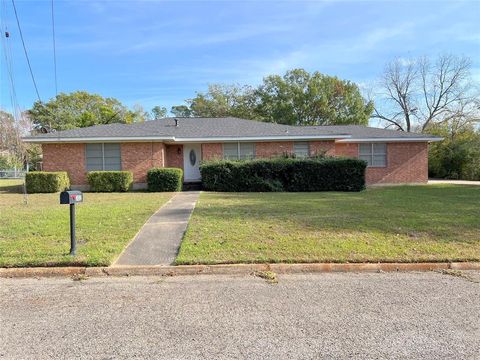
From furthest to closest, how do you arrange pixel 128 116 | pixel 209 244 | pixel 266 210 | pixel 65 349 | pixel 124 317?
pixel 128 116 → pixel 266 210 → pixel 209 244 → pixel 124 317 → pixel 65 349

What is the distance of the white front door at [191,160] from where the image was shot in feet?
65.3

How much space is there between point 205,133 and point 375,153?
9999mm

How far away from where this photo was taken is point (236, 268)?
5.35 meters

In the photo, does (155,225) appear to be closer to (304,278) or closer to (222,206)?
(222,206)

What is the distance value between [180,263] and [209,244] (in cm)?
95

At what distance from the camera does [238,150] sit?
19.5 metres

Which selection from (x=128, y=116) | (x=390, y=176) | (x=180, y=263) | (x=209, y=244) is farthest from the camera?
(x=128, y=116)

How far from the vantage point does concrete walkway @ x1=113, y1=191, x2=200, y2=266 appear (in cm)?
574

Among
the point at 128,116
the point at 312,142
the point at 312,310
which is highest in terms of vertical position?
the point at 128,116

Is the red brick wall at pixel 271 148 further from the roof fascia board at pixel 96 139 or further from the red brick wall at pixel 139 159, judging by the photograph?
the red brick wall at pixel 139 159

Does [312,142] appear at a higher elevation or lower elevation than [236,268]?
higher

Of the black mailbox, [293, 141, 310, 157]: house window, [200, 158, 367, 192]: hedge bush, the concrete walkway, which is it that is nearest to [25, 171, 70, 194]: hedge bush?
[200, 158, 367, 192]: hedge bush

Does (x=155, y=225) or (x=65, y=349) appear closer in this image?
(x=65, y=349)

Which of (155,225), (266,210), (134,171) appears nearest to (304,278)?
(155,225)
